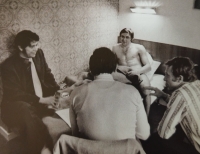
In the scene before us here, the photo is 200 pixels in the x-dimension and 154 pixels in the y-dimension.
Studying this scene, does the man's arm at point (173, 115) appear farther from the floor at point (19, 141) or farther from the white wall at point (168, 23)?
the white wall at point (168, 23)

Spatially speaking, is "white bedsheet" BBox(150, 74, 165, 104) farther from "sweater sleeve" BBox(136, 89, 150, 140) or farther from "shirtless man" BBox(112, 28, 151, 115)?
"sweater sleeve" BBox(136, 89, 150, 140)

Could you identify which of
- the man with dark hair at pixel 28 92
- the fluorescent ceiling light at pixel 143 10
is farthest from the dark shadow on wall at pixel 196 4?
the man with dark hair at pixel 28 92

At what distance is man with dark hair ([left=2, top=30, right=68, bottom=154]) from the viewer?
37.8 inches

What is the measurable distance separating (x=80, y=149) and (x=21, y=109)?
49cm

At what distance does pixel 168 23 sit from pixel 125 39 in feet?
0.89

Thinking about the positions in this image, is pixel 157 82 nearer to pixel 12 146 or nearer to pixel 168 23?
pixel 168 23

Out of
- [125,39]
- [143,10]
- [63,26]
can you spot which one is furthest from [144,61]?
[63,26]

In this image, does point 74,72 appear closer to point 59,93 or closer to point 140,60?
point 59,93

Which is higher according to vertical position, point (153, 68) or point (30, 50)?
point (30, 50)

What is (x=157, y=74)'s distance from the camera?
1188 mm

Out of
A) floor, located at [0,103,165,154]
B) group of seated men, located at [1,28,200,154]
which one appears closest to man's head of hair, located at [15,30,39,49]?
group of seated men, located at [1,28,200,154]

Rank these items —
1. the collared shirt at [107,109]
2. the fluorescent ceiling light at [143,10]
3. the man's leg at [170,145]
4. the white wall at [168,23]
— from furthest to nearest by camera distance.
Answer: the fluorescent ceiling light at [143,10]
the white wall at [168,23]
the man's leg at [170,145]
the collared shirt at [107,109]

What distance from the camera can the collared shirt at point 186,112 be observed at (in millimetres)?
804

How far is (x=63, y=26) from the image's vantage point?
3.50 feet
